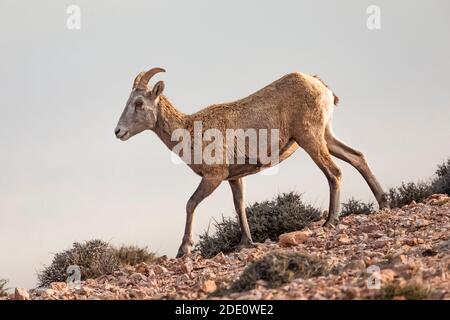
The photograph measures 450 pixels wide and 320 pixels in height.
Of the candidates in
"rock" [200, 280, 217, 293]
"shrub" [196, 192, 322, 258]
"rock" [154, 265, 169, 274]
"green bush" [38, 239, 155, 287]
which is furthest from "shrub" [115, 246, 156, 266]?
"rock" [200, 280, 217, 293]

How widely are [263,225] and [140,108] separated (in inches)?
150

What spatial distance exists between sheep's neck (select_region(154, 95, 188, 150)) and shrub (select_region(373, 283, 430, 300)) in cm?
783

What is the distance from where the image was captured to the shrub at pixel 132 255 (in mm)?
19109

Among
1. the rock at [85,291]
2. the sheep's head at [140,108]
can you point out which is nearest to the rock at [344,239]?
the rock at [85,291]

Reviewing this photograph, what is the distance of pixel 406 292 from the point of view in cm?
841

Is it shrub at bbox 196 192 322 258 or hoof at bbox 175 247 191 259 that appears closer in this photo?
hoof at bbox 175 247 191 259

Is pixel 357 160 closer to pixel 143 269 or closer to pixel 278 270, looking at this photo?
pixel 143 269

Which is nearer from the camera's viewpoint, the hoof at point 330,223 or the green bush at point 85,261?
the hoof at point 330,223

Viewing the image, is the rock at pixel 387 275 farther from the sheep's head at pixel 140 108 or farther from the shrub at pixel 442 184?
the shrub at pixel 442 184

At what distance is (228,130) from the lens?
50.2 feet

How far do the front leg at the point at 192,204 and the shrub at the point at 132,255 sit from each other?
454cm

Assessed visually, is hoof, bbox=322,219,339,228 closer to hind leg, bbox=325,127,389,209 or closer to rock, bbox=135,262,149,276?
hind leg, bbox=325,127,389,209

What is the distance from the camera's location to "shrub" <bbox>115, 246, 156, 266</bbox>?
1911 centimetres

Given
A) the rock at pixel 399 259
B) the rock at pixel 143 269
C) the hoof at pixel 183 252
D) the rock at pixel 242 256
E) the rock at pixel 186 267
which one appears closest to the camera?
the rock at pixel 399 259
